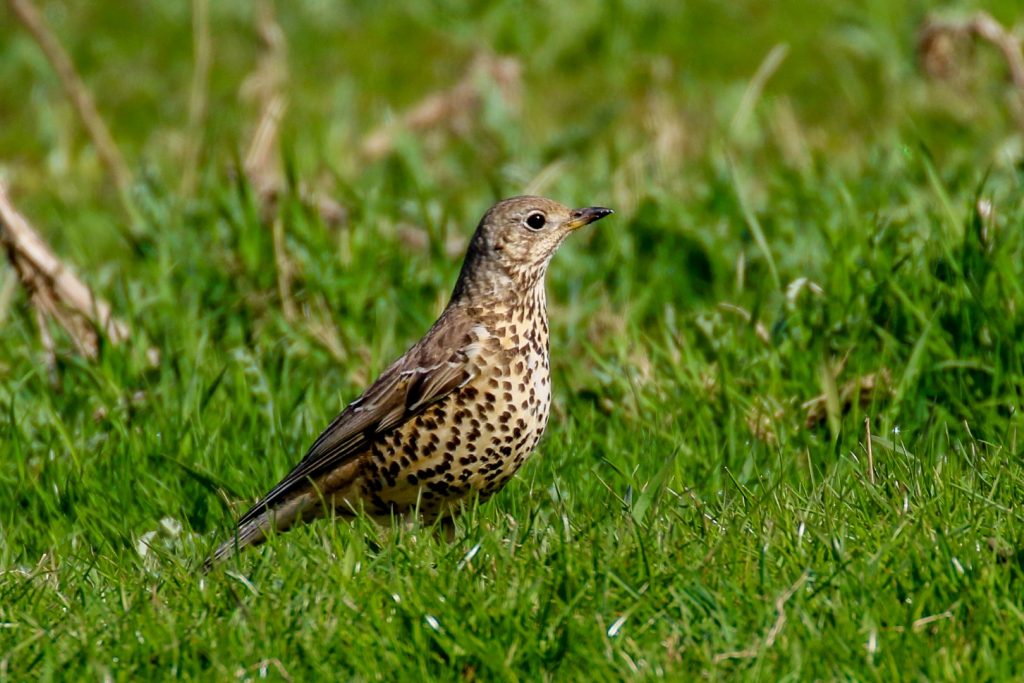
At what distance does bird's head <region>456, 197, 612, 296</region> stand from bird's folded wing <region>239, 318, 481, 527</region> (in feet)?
0.68

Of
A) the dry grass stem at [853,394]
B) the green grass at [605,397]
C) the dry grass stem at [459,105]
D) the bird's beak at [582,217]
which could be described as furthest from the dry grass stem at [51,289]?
the dry grass stem at [459,105]

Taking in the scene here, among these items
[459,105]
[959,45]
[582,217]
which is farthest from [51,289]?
[959,45]

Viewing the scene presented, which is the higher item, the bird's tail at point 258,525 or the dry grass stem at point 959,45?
the bird's tail at point 258,525

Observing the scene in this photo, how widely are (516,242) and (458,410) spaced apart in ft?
2.42

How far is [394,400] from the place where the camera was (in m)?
5.21

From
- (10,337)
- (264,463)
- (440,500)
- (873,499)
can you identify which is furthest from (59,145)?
(873,499)

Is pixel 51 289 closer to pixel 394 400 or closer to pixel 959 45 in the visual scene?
pixel 394 400

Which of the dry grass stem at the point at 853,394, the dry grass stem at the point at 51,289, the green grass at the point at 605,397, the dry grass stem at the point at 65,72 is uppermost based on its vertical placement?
the dry grass stem at the point at 65,72

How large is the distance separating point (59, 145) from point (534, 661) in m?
7.96

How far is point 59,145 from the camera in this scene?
428 inches

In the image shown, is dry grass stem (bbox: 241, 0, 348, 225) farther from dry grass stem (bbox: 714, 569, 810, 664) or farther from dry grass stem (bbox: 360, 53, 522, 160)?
dry grass stem (bbox: 714, 569, 810, 664)

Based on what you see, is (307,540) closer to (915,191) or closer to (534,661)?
(534,661)

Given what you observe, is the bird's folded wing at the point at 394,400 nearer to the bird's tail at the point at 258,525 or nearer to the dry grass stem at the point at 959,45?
the bird's tail at the point at 258,525

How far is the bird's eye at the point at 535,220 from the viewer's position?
549cm
